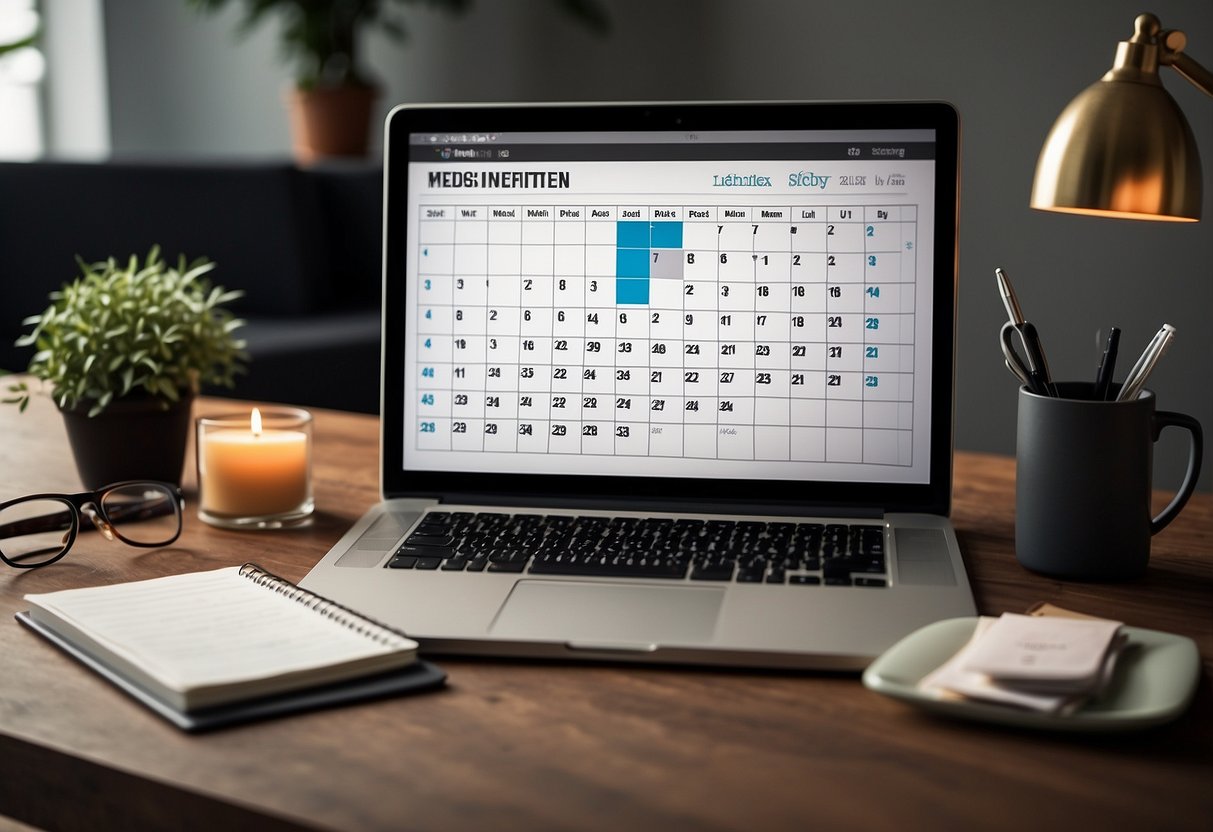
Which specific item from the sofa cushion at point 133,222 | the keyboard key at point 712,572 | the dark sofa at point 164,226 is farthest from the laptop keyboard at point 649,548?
the sofa cushion at point 133,222

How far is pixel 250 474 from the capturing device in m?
0.97

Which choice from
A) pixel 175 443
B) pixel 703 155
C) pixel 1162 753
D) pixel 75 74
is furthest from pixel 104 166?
pixel 1162 753

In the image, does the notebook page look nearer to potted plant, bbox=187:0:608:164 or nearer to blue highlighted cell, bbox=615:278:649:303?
blue highlighted cell, bbox=615:278:649:303

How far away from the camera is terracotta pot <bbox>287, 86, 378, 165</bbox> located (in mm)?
3678

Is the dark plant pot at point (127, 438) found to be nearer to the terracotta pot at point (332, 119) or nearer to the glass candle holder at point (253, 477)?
the glass candle holder at point (253, 477)

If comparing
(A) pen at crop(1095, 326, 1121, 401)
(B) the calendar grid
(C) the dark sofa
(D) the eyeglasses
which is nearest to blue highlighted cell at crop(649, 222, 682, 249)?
(B) the calendar grid

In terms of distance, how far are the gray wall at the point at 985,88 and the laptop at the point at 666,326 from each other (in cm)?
218

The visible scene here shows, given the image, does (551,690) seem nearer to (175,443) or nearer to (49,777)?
(49,777)

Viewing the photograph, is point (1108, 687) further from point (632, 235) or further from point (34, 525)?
point (34, 525)

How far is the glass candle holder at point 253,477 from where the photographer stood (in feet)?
3.18

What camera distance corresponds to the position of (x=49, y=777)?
1.96 ft

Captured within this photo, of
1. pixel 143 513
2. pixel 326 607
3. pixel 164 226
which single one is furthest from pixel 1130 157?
pixel 164 226

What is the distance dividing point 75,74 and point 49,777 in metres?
4.61

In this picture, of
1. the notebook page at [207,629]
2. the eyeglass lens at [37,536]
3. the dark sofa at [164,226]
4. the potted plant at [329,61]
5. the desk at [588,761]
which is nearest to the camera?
the desk at [588,761]
